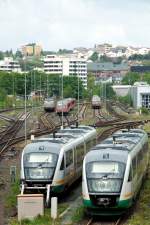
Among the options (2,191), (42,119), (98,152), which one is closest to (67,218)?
(98,152)

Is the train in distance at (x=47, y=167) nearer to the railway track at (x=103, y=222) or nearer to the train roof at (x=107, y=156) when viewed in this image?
the train roof at (x=107, y=156)

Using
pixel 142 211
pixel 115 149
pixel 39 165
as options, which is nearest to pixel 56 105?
pixel 39 165

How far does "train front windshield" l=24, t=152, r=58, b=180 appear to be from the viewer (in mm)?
25266

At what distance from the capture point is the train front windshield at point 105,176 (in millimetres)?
22734

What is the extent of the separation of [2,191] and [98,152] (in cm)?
630

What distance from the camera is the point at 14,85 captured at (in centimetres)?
12225

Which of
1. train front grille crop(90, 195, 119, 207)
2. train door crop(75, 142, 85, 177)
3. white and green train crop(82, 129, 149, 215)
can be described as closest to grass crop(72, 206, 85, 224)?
white and green train crop(82, 129, 149, 215)

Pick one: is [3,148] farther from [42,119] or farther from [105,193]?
[42,119]

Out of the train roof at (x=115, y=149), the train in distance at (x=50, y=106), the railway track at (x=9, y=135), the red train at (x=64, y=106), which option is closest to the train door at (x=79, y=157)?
the train roof at (x=115, y=149)

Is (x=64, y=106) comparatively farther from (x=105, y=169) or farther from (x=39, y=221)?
(x=39, y=221)

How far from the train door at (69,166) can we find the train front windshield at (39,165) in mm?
1306

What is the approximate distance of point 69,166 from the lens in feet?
90.4

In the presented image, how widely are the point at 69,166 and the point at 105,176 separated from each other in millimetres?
4805

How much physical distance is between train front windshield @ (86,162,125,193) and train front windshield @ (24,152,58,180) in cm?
251
